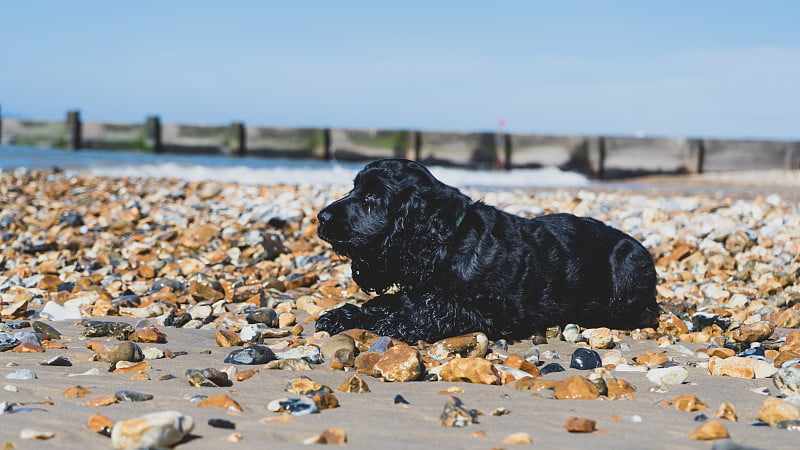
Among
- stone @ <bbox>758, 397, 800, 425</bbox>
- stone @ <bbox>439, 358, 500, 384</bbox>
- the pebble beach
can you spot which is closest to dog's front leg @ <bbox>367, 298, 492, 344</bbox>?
the pebble beach

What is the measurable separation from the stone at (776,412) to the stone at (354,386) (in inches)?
57.7

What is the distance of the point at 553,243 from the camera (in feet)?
15.3

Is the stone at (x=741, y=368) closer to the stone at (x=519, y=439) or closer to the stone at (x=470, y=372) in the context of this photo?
the stone at (x=470, y=372)

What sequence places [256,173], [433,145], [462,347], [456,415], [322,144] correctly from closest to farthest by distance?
1. [456,415]
2. [462,347]
3. [256,173]
4. [433,145]
5. [322,144]

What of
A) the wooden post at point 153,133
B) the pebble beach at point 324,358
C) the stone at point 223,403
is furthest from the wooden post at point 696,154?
the stone at point 223,403

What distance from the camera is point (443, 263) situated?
429 cm

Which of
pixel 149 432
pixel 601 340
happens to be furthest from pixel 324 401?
pixel 601 340

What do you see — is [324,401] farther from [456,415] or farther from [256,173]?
[256,173]

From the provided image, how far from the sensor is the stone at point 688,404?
2949 mm

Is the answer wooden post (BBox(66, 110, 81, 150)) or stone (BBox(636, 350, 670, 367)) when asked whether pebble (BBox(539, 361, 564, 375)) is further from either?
wooden post (BBox(66, 110, 81, 150))

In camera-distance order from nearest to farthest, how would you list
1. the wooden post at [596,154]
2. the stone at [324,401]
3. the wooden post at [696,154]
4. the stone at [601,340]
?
1. the stone at [324,401]
2. the stone at [601,340]
3. the wooden post at [696,154]
4. the wooden post at [596,154]

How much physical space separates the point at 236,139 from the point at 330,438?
97.2 ft

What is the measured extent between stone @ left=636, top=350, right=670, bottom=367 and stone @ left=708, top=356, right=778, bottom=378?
0.25 meters

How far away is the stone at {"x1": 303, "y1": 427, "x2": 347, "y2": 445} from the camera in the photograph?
2.48m
